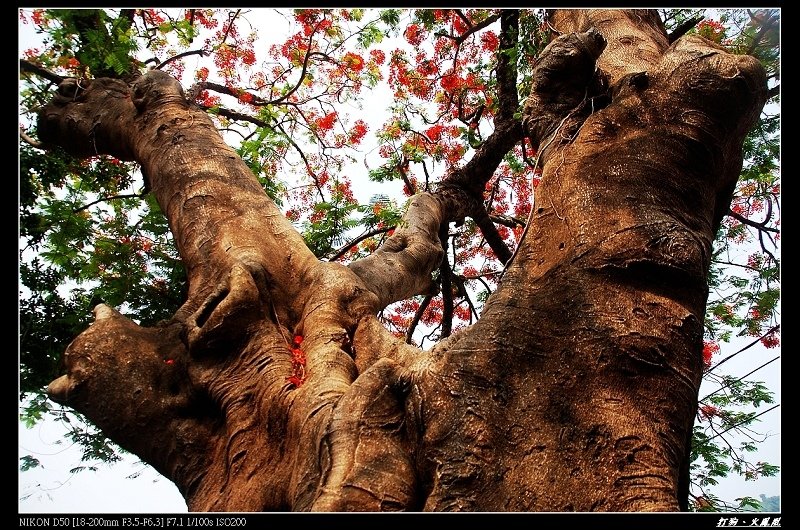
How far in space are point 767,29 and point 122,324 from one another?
394cm

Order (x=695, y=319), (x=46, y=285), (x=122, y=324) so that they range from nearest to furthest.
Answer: (x=695, y=319)
(x=122, y=324)
(x=46, y=285)

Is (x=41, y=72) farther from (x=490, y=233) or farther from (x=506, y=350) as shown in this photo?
(x=506, y=350)

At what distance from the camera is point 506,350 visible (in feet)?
6.13

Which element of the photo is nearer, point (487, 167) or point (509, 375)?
point (509, 375)

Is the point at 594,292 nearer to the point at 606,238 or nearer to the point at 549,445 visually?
the point at 606,238

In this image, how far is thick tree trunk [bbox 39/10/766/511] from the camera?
1.70m

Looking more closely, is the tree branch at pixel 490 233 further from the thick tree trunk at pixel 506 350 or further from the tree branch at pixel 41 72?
the tree branch at pixel 41 72

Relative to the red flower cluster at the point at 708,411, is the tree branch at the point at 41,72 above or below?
above

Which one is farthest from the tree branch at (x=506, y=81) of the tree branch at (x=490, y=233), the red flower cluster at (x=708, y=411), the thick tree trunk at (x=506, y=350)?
the red flower cluster at (x=708, y=411)

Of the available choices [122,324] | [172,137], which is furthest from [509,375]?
[172,137]

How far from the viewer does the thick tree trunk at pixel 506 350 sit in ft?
5.57

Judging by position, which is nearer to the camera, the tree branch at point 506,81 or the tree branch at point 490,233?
the tree branch at point 506,81

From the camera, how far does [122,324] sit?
276 centimetres

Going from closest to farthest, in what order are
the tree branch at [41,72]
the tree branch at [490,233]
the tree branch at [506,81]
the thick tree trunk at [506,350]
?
1. the thick tree trunk at [506,350]
2. the tree branch at [41,72]
3. the tree branch at [506,81]
4. the tree branch at [490,233]
